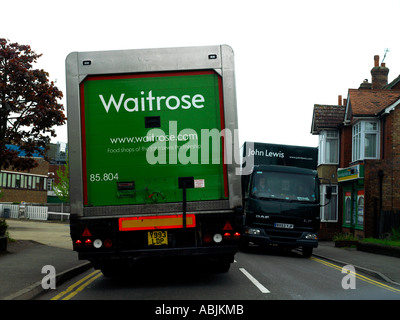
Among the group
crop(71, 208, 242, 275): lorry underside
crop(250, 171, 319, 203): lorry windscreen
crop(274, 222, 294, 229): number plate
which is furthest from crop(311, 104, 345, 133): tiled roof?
crop(71, 208, 242, 275): lorry underside

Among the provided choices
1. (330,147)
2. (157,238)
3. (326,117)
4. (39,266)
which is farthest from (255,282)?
(326,117)

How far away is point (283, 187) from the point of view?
16641mm

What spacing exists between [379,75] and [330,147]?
7.08 meters

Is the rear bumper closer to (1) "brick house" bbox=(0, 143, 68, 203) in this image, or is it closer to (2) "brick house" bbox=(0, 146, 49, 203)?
(1) "brick house" bbox=(0, 143, 68, 203)

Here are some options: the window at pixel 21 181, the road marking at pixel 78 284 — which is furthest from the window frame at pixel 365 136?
the window at pixel 21 181

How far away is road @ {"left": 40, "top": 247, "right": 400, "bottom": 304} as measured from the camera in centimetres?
858

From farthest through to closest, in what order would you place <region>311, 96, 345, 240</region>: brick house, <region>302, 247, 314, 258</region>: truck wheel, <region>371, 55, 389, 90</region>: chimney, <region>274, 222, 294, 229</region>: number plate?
<region>371, 55, 389, 90</region>: chimney → <region>311, 96, 345, 240</region>: brick house → <region>302, 247, 314, 258</region>: truck wheel → <region>274, 222, 294, 229</region>: number plate

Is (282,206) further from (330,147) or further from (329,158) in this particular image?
(330,147)

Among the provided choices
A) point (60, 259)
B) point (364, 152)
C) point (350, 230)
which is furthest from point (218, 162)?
point (350, 230)

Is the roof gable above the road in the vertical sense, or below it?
above

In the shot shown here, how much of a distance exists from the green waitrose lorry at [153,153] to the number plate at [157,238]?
17 mm
